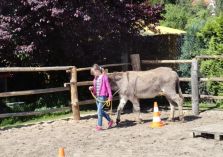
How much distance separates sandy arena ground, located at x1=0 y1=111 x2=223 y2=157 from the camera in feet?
28.5

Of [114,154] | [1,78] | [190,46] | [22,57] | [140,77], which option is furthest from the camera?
[1,78]

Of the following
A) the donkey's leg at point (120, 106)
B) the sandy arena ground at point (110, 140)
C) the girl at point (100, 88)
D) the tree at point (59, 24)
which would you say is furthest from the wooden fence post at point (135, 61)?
the girl at point (100, 88)

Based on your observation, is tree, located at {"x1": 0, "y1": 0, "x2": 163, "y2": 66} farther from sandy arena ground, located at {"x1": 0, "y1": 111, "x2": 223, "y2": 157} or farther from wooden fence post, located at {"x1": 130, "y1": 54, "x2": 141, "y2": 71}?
sandy arena ground, located at {"x1": 0, "y1": 111, "x2": 223, "y2": 157}

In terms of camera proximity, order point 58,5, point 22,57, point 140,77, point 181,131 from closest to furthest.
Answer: point 181,131 < point 140,77 < point 58,5 < point 22,57

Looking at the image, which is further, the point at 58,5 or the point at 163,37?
the point at 163,37

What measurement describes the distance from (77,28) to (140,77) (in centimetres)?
267

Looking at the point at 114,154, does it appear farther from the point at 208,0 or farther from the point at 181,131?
the point at 208,0

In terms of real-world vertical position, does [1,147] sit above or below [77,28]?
below

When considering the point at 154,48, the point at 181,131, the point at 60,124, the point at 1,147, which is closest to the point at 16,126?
the point at 60,124

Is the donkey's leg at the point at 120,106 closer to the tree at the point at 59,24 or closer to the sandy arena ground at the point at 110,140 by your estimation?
the sandy arena ground at the point at 110,140

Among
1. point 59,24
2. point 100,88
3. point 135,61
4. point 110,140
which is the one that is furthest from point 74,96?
point 110,140

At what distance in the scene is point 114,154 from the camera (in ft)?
27.9

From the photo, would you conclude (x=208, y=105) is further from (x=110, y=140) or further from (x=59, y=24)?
(x=110, y=140)

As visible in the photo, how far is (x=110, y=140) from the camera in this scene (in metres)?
9.83
